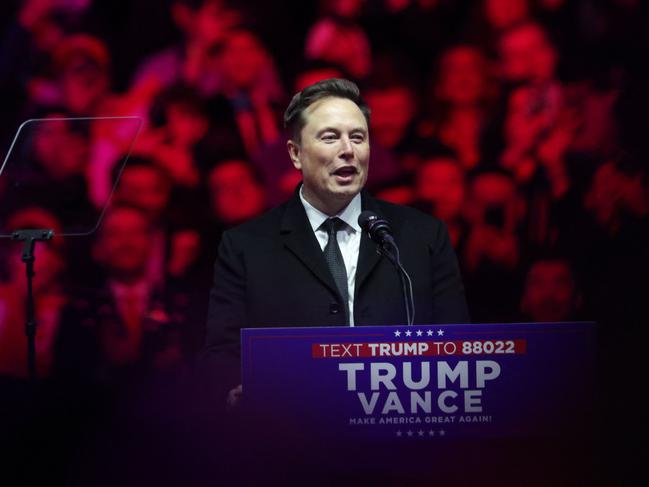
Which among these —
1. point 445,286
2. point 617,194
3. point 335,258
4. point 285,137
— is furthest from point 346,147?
point 617,194

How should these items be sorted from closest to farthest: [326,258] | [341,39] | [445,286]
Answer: [326,258], [445,286], [341,39]

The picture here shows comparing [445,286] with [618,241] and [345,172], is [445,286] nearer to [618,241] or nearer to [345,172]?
[345,172]

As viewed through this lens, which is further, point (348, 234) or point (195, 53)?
point (195, 53)

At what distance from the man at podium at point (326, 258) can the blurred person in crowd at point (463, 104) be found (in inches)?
61.3

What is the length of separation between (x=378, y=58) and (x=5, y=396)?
2.18 m

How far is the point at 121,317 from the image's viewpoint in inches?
136

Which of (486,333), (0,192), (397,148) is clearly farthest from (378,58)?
(486,333)

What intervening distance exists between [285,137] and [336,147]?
1.59m

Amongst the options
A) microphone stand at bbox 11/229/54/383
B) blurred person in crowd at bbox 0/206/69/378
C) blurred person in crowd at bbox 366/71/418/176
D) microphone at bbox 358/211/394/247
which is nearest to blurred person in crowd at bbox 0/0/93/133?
blurred person in crowd at bbox 0/206/69/378

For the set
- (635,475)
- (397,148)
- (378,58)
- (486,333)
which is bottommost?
(635,475)

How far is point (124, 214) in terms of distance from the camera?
3504 mm

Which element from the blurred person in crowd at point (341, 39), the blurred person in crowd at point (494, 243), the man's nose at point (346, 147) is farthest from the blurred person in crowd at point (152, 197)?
the man's nose at point (346, 147)

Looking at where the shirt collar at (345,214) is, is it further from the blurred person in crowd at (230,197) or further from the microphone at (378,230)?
the blurred person in crowd at (230,197)

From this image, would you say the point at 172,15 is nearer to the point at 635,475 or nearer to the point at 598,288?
the point at 598,288
